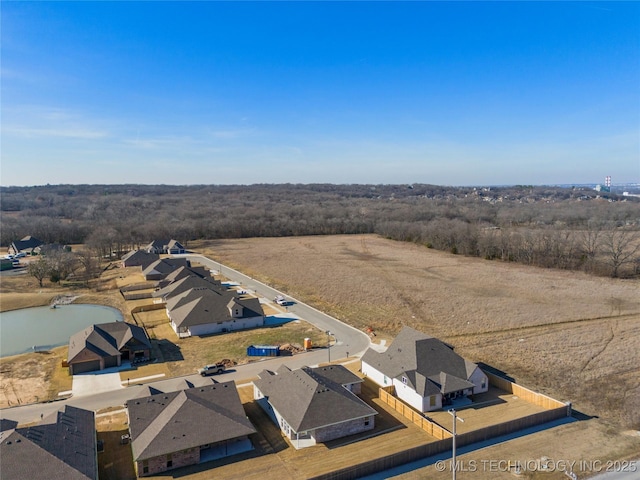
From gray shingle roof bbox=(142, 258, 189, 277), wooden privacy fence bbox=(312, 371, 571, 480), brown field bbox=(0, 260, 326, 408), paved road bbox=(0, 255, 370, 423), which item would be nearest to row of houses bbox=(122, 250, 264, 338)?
brown field bbox=(0, 260, 326, 408)

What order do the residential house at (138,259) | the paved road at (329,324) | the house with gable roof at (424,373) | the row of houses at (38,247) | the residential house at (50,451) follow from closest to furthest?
the residential house at (50,451), the house with gable roof at (424,373), the paved road at (329,324), the residential house at (138,259), the row of houses at (38,247)

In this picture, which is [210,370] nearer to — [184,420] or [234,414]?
[234,414]

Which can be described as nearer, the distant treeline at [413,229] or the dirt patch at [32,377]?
the dirt patch at [32,377]

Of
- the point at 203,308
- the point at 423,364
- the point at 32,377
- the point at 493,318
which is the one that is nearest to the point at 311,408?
the point at 423,364

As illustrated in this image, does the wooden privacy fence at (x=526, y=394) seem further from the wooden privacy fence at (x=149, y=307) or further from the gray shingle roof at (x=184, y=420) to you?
the wooden privacy fence at (x=149, y=307)

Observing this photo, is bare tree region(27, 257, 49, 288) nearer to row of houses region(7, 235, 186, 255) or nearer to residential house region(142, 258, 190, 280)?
residential house region(142, 258, 190, 280)

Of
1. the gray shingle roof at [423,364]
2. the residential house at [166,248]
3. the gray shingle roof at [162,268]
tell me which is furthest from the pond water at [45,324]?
the residential house at [166,248]
